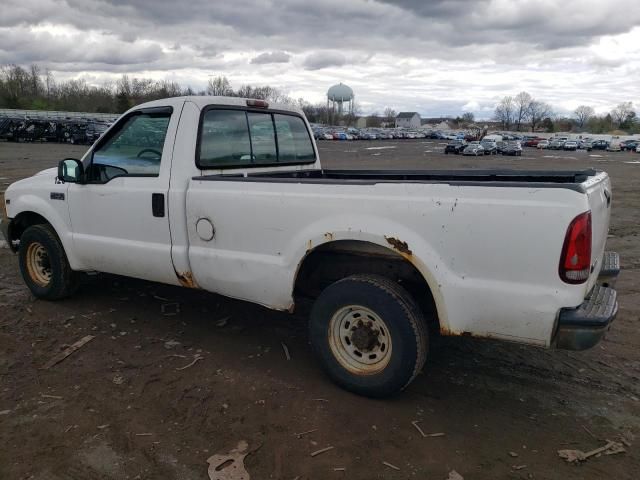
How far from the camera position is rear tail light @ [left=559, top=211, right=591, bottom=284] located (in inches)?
110

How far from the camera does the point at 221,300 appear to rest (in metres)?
5.54

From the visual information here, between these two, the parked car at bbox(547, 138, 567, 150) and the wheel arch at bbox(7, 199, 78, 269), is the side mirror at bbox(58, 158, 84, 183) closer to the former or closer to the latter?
the wheel arch at bbox(7, 199, 78, 269)

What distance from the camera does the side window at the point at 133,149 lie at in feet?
→ 14.5

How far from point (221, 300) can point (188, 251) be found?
1454mm

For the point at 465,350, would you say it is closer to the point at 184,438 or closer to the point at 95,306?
the point at 184,438

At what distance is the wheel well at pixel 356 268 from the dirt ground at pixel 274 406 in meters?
0.59

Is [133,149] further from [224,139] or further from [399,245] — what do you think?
[399,245]

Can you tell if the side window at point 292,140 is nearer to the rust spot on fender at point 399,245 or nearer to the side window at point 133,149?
the side window at point 133,149

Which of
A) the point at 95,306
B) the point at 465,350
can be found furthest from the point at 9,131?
the point at 465,350

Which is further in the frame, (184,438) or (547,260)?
(184,438)

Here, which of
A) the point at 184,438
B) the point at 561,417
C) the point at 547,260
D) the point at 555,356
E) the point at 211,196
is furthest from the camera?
the point at 555,356

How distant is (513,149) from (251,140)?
50.8 meters

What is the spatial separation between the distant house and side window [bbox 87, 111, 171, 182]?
592ft

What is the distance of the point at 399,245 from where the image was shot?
3268 millimetres
